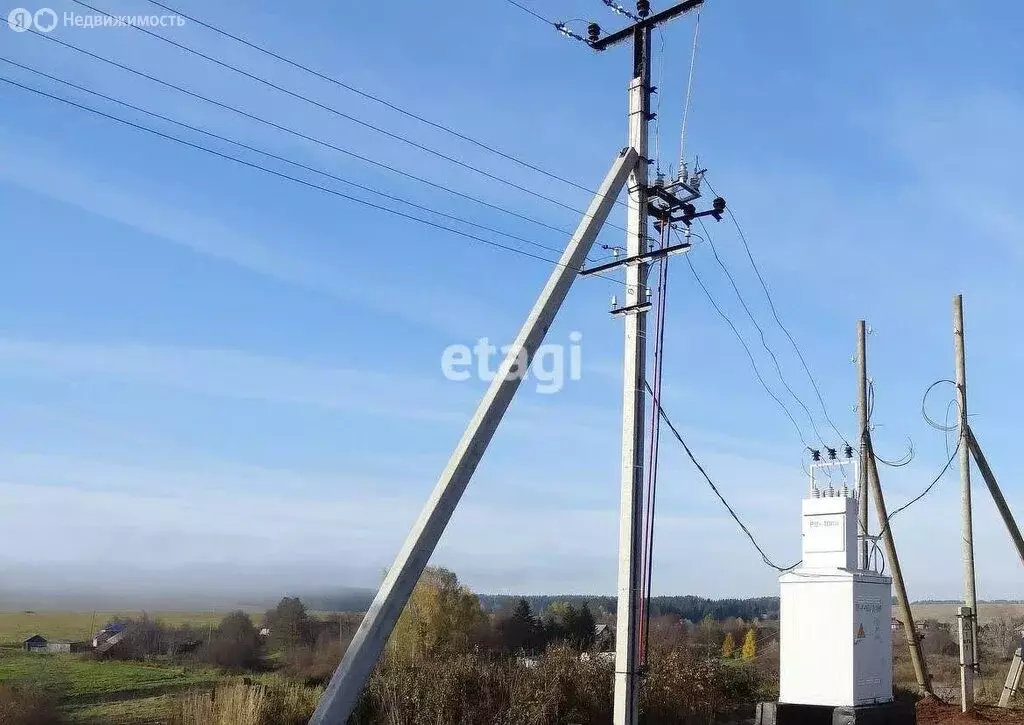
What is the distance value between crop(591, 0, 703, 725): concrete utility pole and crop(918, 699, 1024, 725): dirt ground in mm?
10344

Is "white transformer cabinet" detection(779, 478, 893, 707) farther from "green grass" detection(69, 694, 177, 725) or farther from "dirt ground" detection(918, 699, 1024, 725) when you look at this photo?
"green grass" detection(69, 694, 177, 725)

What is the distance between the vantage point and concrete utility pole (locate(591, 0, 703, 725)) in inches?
468

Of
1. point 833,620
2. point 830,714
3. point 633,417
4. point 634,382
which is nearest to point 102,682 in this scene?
point 633,417

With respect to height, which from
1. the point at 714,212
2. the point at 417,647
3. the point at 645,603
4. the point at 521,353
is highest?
the point at 714,212

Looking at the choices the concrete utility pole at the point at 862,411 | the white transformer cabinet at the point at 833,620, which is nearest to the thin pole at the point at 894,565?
the concrete utility pole at the point at 862,411

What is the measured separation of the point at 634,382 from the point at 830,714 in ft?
20.6

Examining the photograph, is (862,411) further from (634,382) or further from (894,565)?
(634,382)

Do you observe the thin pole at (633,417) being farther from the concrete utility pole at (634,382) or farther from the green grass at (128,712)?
the green grass at (128,712)

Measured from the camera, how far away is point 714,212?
13711 mm

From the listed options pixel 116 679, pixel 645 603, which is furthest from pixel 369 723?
pixel 645 603

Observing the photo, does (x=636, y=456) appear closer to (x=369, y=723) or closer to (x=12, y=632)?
(x=369, y=723)

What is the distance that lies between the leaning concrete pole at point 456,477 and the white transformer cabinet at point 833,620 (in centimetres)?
656

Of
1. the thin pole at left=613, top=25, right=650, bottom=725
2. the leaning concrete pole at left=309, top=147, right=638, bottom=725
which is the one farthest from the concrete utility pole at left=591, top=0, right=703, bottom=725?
the leaning concrete pole at left=309, top=147, right=638, bottom=725

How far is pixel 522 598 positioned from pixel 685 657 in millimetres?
14539
